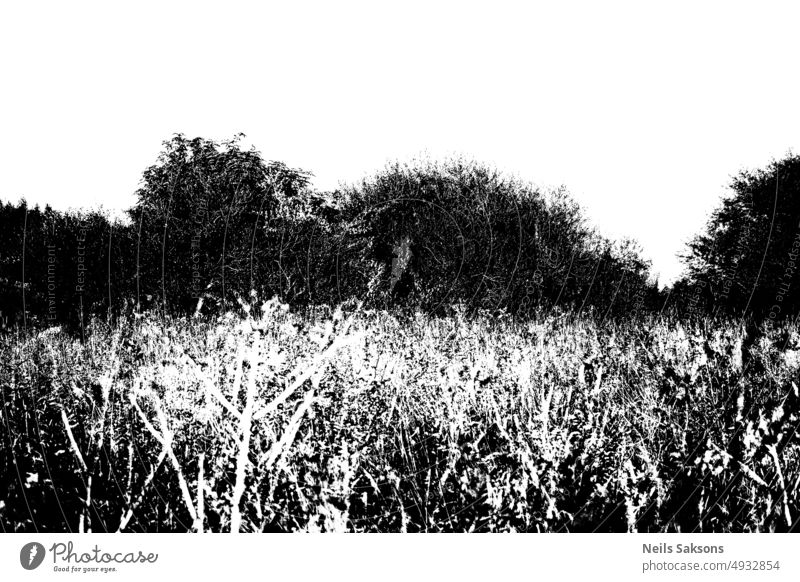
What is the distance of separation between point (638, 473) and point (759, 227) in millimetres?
4099

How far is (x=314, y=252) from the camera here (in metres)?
6.64

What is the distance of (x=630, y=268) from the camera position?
8203 millimetres

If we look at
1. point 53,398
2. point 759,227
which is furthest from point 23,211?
point 759,227

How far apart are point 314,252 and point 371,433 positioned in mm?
2618

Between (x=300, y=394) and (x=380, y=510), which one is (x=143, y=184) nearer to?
(x=300, y=394)

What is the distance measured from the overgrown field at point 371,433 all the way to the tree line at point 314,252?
0.47 metres
